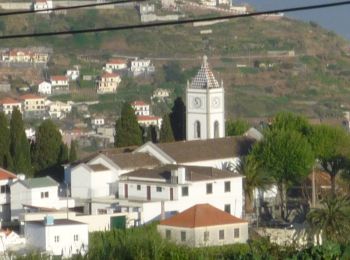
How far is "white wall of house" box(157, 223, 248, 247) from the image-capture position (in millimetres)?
31547

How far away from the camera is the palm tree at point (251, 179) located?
3756 centimetres

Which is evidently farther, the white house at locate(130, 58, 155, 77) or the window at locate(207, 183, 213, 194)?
the white house at locate(130, 58, 155, 77)

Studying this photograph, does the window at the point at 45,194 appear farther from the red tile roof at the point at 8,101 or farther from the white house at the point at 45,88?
the white house at the point at 45,88

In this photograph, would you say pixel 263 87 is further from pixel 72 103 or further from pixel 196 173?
pixel 196 173

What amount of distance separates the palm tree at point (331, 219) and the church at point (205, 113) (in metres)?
11.5

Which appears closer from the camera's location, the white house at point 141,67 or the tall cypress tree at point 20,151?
the tall cypress tree at point 20,151

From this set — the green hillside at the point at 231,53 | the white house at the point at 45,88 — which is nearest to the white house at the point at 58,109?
the green hillside at the point at 231,53

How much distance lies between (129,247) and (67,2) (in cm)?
9490

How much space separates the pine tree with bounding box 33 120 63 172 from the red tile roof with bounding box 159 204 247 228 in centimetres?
871

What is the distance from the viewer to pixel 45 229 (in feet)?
101

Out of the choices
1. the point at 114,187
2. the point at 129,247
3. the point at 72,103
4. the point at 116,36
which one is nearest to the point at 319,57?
the point at 116,36

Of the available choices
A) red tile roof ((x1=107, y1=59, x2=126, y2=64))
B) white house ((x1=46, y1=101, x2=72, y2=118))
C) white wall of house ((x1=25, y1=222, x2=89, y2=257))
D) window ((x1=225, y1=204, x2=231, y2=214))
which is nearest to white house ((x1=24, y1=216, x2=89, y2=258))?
white wall of house ((x1=25, y1=222, x2=89, y2=257))

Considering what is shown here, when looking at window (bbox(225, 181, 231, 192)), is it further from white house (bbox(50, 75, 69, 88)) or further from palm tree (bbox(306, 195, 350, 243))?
white house (bbox(50, 75, 69, 88))

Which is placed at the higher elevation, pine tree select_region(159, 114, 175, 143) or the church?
the church
